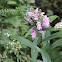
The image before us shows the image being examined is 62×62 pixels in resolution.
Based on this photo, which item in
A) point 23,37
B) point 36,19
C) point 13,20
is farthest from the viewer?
point 13,20

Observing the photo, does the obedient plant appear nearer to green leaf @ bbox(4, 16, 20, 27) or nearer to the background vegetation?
the background vegetation

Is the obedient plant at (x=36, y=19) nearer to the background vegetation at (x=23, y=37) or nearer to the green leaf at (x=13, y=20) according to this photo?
the background vegetation at (x=23, y=37)

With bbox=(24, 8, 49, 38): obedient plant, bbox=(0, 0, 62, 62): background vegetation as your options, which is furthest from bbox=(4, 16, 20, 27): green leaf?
bbox=(24, 8, 49, 38): obedient plant

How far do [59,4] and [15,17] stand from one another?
1.97m

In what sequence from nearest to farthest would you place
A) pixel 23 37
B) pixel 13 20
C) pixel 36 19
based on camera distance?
pixel 36 19, pixel 23 37, pixel 13 20

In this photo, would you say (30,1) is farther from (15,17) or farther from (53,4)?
(53,4)

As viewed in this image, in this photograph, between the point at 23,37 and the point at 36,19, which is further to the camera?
the point at 23,37

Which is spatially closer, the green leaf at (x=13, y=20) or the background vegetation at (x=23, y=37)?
the background vegetation at (x=23, y=37)

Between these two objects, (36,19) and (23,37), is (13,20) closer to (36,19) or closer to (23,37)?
(23,37)

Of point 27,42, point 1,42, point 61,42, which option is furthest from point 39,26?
point 1,42

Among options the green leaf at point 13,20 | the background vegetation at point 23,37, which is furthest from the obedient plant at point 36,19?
the green leaf at point 13,20

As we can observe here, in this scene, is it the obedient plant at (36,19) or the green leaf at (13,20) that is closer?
the obedient plant at (36,19)

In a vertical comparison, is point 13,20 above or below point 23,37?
above

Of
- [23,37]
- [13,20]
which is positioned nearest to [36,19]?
[23,37]
